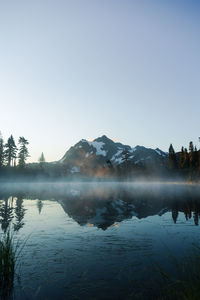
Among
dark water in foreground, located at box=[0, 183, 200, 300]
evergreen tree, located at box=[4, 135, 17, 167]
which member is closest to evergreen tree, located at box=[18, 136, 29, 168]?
evergreen tree, located at box=[4, 135, 17, 167]

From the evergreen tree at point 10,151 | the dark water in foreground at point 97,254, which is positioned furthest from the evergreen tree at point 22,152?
the dark water in foreground at point 97,254

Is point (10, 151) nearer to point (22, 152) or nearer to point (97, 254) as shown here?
point (22, 152)

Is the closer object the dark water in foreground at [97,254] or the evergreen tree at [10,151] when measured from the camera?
the dark water in foreground at [97,254]

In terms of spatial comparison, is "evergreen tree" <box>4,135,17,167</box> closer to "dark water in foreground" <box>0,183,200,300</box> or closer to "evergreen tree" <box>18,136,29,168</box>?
"evergreen tree" <box>18,136,29,168</box>

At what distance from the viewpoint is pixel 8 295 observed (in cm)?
649

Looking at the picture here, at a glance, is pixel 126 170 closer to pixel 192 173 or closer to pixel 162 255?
pixel 192 173

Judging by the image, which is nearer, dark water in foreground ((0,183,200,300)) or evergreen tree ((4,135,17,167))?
dark water in foreground ((0,183,200,300))

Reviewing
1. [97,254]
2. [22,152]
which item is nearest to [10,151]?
[22,152]

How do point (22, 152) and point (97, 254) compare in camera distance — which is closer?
point (97, 254)

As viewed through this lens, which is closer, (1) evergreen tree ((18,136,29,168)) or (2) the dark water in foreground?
(2) the dark water in foreground

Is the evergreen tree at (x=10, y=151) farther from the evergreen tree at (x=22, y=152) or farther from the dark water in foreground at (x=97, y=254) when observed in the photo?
the dark water in foreground at (x=97, y=254)

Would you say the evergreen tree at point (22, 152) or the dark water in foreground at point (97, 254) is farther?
the evergreen tree at point (22, 152)

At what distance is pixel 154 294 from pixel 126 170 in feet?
411

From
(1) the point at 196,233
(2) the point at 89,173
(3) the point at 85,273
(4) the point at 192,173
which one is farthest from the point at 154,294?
(2) the point at 89,173
